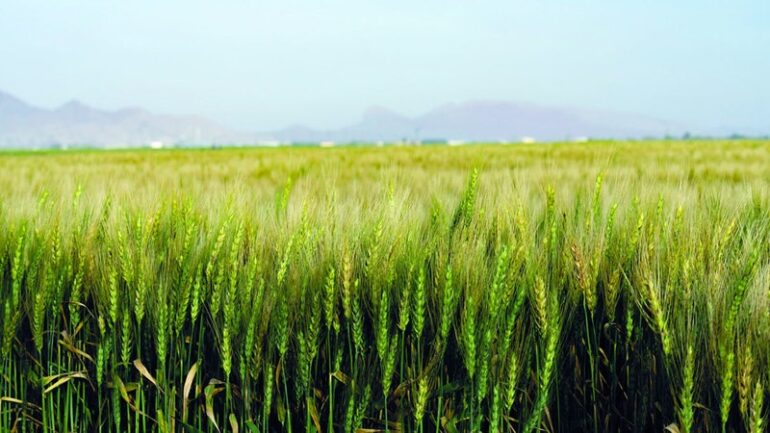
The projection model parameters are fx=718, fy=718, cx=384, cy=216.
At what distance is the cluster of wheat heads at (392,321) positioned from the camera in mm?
1233

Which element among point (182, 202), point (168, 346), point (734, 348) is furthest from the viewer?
point (182, 202)

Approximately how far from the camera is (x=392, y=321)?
1427 millimetres

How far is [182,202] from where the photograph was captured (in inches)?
70.7

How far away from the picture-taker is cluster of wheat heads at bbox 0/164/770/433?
1.23m

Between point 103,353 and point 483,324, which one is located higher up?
point 483,324

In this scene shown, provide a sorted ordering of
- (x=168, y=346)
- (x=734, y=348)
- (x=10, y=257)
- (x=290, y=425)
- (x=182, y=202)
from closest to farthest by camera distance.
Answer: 1. (x=734, y=348)
2. (x=290, y=425)
3. (x=168, y=346)
4. (x=10, y=257)
5. (x=182, y=202)

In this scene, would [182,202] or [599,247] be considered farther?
[182,202]

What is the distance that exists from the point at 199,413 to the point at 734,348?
1028mm

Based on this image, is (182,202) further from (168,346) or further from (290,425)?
(290,425)

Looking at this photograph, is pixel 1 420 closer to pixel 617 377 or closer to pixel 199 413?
pixel 199 413

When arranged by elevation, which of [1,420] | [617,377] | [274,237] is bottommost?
[1,420]

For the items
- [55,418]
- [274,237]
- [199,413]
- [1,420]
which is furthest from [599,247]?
[1,420]

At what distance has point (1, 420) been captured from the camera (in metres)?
1.62

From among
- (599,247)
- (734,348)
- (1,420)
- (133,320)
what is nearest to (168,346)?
(133,320)
